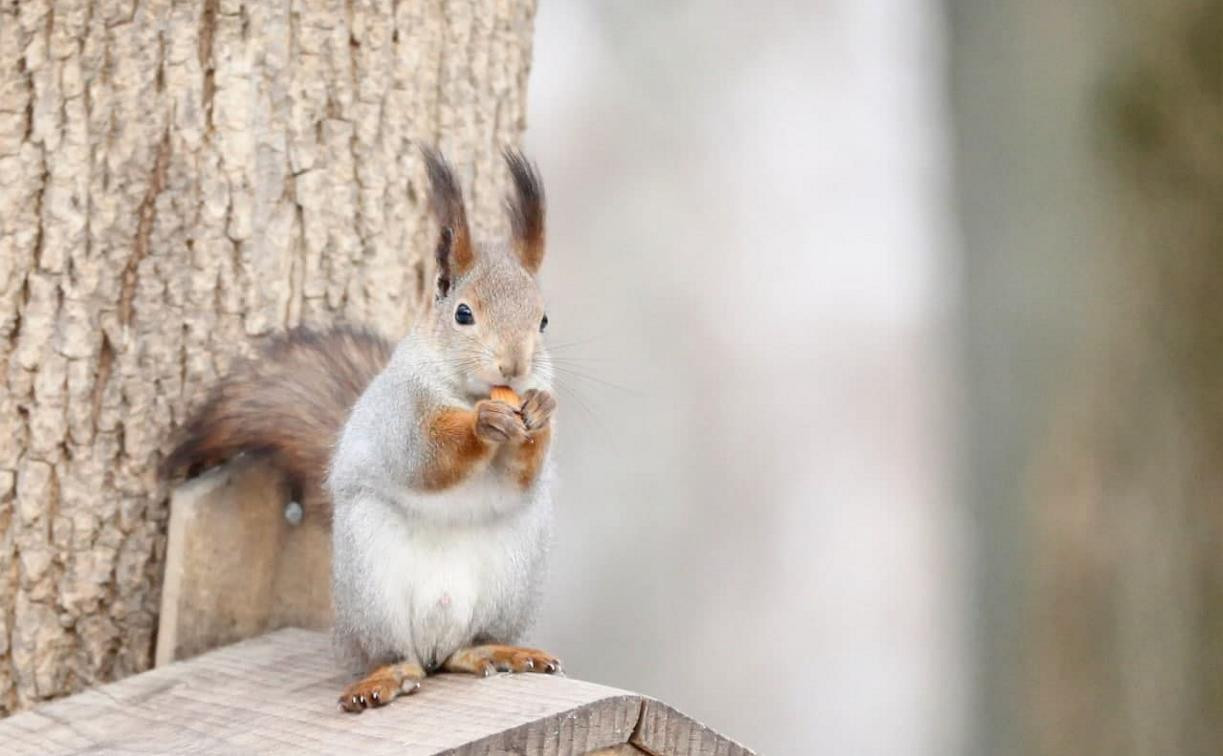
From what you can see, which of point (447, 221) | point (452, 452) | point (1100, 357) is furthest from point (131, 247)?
point (1100, 357)

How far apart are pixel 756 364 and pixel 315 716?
375 centimetres

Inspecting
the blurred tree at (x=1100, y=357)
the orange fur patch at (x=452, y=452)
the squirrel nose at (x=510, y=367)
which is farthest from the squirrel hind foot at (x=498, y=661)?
the blurred tree at (x=1100, y=357)

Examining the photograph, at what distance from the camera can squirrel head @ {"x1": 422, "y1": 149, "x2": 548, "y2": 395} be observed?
1.75 m

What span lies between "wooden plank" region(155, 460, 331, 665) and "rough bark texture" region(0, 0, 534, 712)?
0.06 metres

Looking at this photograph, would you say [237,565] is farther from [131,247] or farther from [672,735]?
[672,735]

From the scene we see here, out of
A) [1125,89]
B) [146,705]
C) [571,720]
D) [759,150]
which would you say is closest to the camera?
[571,720]

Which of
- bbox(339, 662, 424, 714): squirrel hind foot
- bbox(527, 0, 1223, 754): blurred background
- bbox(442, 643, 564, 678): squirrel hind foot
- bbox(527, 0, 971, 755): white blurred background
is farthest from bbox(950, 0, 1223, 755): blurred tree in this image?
bbox(527, 0, 971, 755): white blurred background

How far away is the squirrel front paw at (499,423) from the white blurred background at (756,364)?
11.1 feet

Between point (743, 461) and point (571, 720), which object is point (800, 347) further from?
point (571, 720)

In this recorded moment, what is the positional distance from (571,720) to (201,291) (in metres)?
0.92

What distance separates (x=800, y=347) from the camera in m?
5.39

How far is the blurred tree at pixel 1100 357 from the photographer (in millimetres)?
2762

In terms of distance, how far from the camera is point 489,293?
1778 millimetres

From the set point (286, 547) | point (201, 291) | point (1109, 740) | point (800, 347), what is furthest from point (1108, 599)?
point (800, 347)
